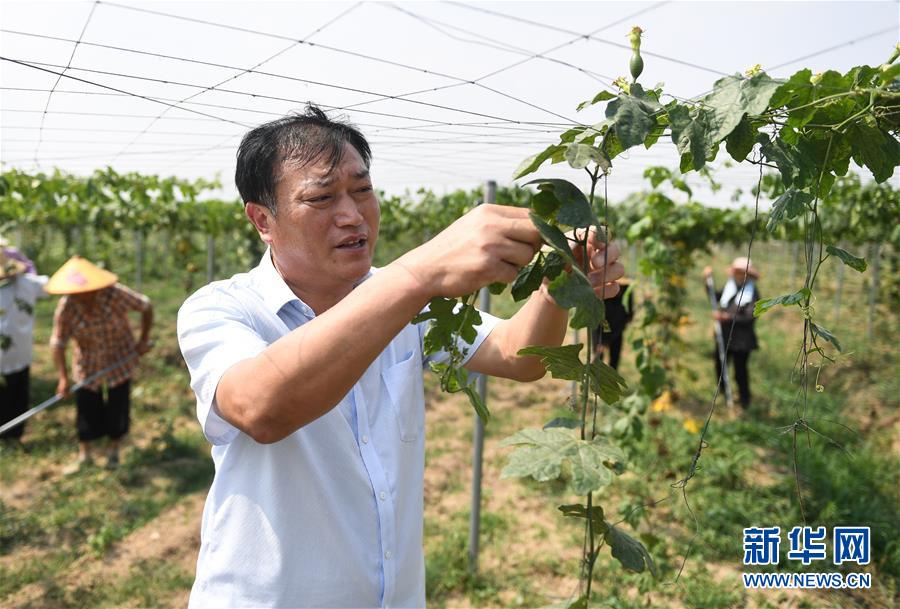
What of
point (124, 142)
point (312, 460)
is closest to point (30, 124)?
point (124, 142)

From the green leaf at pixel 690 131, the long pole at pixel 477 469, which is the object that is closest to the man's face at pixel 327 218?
the green leaf at pixel 690 131

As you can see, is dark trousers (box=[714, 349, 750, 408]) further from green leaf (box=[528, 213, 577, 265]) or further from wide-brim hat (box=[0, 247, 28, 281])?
wide-brim hat (box=[0, 247, 28, 281])

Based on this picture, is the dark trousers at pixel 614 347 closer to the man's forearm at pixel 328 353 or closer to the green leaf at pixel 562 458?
the green leaf at pixel 562 458

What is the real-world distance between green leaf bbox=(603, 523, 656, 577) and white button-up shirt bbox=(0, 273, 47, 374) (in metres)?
4.98

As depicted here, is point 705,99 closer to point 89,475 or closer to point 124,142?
point 124,142

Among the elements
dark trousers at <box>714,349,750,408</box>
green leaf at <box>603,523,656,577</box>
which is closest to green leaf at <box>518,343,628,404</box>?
green leaf at <box>603,523,656,577</box>

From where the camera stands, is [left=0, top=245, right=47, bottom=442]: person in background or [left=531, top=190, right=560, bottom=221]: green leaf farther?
[left=0, top=245, right=47, bottom=442]: person in background

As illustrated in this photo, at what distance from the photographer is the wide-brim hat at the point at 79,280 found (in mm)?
4207

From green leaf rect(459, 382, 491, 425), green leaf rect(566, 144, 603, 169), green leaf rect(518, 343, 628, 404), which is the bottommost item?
green leaf rect(459, 382, 491, 425)

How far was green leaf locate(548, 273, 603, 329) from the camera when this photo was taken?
87cm

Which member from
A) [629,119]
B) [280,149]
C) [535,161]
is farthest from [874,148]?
[280,149]

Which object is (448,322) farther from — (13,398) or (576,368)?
(13,398)

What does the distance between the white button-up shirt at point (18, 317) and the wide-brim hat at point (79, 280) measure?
59cm

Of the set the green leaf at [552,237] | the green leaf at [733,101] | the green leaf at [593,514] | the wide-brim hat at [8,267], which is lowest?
the green leaf at [593,514]
